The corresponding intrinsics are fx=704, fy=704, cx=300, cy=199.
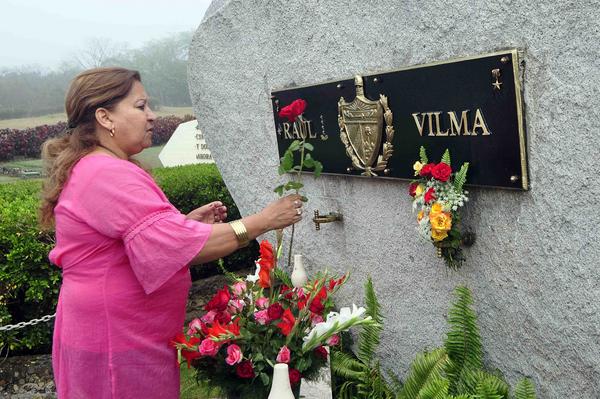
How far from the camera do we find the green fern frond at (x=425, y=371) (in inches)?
96.8

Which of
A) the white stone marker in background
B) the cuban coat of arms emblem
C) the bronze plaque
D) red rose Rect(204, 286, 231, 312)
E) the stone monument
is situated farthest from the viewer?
the white stone marker in background

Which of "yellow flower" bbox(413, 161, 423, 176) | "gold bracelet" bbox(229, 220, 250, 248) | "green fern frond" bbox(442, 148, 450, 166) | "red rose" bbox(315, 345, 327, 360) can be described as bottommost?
"red rose" bbox(315, 345, 327, 360)

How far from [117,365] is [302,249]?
151 cm

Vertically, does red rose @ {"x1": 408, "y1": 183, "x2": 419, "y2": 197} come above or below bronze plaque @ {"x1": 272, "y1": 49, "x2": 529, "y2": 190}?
below

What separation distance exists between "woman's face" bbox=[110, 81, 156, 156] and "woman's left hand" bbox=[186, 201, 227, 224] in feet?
1.37

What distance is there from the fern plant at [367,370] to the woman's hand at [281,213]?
64 centimetres

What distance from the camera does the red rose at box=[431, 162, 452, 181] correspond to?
90.0 inches

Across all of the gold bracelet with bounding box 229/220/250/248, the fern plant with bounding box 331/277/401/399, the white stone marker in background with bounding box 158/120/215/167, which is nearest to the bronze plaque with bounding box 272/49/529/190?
the fern plant with bounding box 331/277/401/399

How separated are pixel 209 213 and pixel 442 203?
92cm

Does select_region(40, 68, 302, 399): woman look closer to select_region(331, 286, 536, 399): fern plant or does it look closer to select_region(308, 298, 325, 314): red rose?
select_region(308, 298, 325, 314): red rose

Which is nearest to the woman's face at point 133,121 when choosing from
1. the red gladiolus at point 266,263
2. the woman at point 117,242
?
the woman at point 117,242

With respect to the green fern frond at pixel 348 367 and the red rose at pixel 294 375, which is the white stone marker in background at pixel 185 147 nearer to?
the green fern frond at pixel 348 367

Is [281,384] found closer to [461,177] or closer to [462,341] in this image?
[462,341]

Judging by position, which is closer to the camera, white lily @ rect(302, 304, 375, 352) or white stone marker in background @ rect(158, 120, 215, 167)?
white lily @ rect(302, 304, 375, 352)
